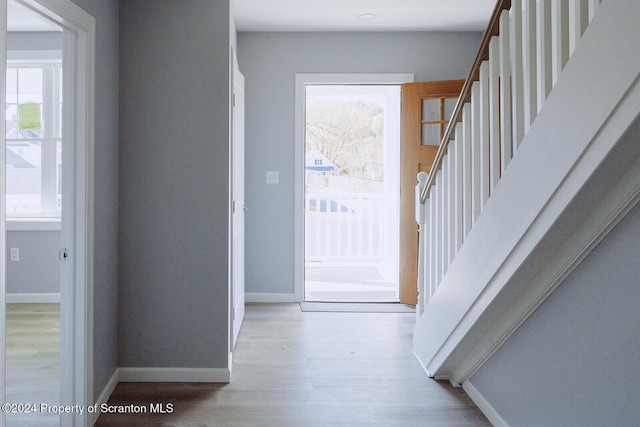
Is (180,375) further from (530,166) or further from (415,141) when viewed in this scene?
Result: (415,141)

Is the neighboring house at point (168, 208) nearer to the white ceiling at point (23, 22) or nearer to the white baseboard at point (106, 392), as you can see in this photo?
the white baseboard at point (106, 392)

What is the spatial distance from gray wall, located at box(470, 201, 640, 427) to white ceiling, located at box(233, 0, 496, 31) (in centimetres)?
291

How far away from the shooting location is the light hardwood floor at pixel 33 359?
280 centimetres

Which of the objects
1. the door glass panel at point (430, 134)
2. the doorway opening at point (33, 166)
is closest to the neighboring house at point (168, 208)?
the doorway opening at point (33, 166)

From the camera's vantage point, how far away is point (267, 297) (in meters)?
5.30

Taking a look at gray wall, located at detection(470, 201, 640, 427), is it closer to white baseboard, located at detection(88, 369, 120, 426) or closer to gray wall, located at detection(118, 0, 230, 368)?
gray wall, located at detection(118, 0, 230, 368)

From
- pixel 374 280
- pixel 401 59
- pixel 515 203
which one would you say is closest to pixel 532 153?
pixel 515 203

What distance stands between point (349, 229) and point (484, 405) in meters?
4.45

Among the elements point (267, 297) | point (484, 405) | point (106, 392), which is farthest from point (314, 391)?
point (267, 297)

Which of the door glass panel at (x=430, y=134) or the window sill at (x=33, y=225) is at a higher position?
the door glass panel at (x=430, y=134)

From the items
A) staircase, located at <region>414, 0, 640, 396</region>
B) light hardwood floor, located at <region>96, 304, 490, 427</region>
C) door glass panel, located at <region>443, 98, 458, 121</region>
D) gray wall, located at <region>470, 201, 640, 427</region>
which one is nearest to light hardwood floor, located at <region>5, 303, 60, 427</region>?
light hardwood floor, located at <region>96, 304, 490, 427</region>

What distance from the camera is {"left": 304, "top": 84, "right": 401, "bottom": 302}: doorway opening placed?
6129 millimetres

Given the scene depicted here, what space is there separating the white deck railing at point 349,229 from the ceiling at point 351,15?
2.56 m

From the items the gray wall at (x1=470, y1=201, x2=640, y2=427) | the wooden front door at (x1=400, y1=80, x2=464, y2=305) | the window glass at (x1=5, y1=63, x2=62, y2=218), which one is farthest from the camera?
the window glass at (x1=5, y1=63, x2=62, y2=218)
